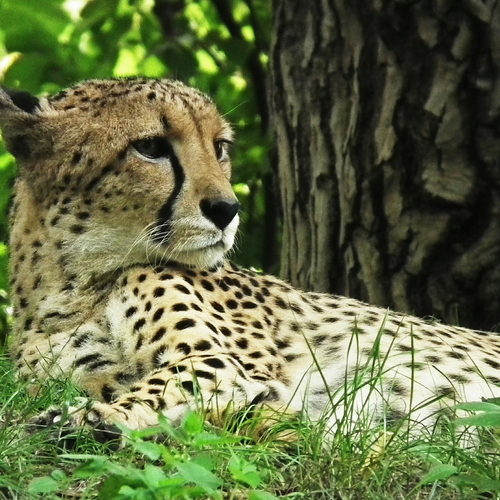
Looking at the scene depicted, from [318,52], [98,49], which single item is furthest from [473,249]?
[98,49]

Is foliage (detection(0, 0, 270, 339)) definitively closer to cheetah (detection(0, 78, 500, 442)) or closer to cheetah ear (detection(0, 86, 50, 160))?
cheetah ear (detection(0, 86, 50, 160))

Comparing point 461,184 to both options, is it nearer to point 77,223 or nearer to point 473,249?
point 473,249

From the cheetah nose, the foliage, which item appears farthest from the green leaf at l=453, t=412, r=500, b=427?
the foliage

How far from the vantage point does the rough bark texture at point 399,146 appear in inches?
157

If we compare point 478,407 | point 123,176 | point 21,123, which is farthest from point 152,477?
point 21,123

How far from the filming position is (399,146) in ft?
13.5

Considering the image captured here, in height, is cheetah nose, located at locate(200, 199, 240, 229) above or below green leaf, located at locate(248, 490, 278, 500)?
above

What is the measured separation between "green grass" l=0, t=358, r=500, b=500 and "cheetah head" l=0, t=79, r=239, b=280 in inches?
32.4

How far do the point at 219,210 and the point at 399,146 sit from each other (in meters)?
1.06

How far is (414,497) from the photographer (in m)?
2.31

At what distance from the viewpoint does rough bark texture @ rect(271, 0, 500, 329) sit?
4.00 metres

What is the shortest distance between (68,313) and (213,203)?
1.96 ft

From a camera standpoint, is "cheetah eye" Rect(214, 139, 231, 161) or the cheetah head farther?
"cheetah eye" Rect(214, 139, 231, 161)

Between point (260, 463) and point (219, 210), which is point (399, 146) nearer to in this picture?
point (219, 210)
